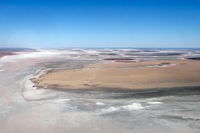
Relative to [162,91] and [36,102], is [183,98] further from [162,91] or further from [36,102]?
[36,102]

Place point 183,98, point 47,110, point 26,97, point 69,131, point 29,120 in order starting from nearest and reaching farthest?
point 69,131 → point 29,120 → point 47,110 → point 183,98 → point 26,97

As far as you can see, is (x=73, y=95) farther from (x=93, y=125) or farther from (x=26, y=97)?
(x=93, y=125)

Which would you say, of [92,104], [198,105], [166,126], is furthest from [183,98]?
[92,104]

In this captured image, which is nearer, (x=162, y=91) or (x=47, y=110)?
(x=47, y=110)

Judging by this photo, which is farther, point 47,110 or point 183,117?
point 47,110

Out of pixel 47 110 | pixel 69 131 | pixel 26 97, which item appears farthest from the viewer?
pixel 26 97

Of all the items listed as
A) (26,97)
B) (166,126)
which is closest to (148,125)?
(166,126)
